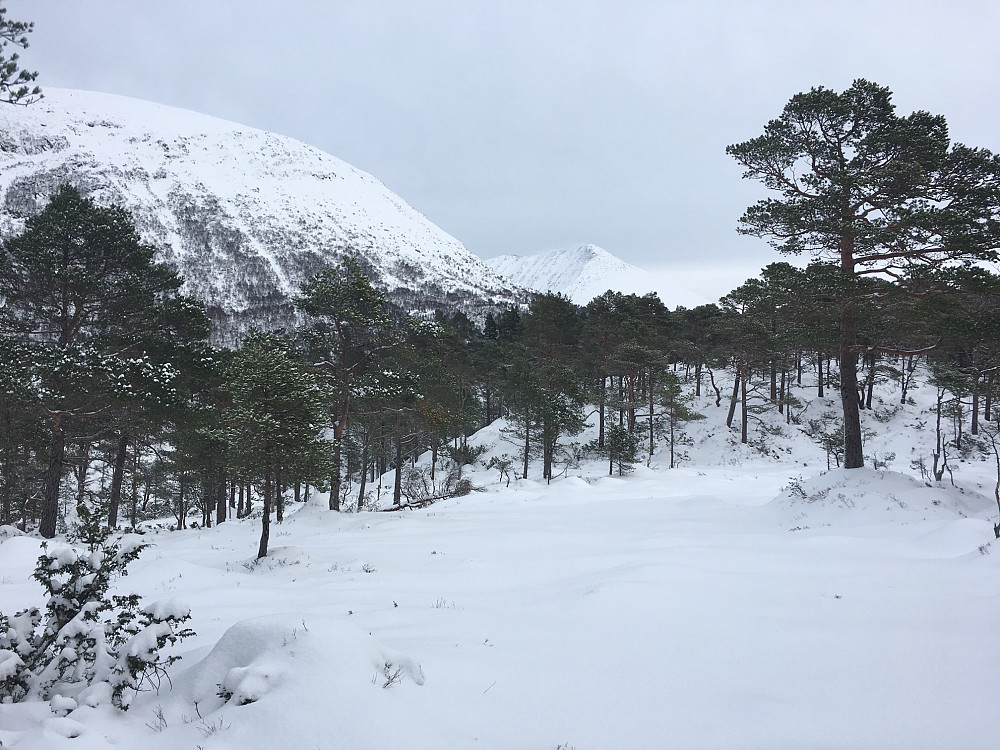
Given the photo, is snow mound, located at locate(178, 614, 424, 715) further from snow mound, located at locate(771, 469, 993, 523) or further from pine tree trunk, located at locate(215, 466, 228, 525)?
pine tree trunk, located at locate(215, 466, 228, 525)

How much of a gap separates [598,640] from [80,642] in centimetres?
503

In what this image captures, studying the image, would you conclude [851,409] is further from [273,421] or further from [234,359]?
[234,359]

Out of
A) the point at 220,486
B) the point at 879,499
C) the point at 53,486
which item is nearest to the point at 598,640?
the point at 879,499

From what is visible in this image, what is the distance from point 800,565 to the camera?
792cm

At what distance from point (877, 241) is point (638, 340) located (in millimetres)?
21701

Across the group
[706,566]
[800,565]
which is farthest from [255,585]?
[800,565]

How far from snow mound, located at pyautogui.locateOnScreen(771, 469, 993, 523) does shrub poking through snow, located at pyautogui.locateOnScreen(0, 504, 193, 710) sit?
44.0 ft

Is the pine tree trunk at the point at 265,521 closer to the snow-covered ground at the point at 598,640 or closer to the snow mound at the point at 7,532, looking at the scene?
the snow-covered ground at the point at 598,640

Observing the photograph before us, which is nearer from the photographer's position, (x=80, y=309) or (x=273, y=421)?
(x=273, y=421)

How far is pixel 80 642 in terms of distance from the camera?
4086 millimetres

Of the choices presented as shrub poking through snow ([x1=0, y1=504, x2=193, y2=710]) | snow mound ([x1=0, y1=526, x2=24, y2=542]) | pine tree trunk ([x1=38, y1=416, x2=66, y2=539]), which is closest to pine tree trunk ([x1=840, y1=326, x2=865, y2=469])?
shrub poking through snow ([x1=0, y1=504, x2=193, y2=710])

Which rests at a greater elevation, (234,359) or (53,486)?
(234,359)

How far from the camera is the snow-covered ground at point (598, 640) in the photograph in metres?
3.56

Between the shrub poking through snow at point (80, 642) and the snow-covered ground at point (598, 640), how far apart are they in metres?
0.28
